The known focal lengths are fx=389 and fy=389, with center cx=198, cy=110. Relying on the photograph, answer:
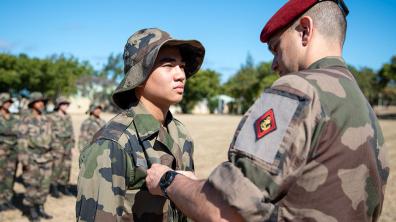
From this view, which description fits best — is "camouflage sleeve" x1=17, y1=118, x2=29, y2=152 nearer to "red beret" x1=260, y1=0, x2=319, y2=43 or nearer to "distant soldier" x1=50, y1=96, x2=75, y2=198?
"distant soldier" x1=50, y1=96, x2=75, y2=198

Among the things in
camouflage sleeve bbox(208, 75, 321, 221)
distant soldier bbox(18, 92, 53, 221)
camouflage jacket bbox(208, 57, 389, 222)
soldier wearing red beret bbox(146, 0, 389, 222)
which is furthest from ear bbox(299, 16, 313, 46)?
distant soldier bbox(18, 92, 53, 221)

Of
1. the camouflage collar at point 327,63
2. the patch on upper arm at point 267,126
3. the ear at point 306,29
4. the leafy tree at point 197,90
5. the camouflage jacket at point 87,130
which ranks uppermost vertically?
the ear at point 306,29

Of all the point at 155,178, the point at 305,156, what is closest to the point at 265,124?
the point at 305,156

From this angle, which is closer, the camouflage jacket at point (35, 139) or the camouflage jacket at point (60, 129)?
the camouflage jacket at point (35, 139)

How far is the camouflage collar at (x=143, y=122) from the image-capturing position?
8.14 ft

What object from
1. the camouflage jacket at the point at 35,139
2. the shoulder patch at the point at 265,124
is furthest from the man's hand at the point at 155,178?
the camouflage jacket at the point at 35,139

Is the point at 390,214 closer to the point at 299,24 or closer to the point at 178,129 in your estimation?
the point at 178,129

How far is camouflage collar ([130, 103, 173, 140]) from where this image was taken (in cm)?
248

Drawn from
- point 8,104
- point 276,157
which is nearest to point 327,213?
point 276,157

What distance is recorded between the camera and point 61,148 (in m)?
9.34

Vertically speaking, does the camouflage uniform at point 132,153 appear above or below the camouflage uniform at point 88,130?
above

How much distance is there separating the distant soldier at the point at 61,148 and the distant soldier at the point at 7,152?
3.09ft

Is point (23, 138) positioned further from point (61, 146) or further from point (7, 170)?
point (61, 146)

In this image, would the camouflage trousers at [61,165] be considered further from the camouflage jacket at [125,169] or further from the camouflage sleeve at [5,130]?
the camouflage jacket at [125,169]
